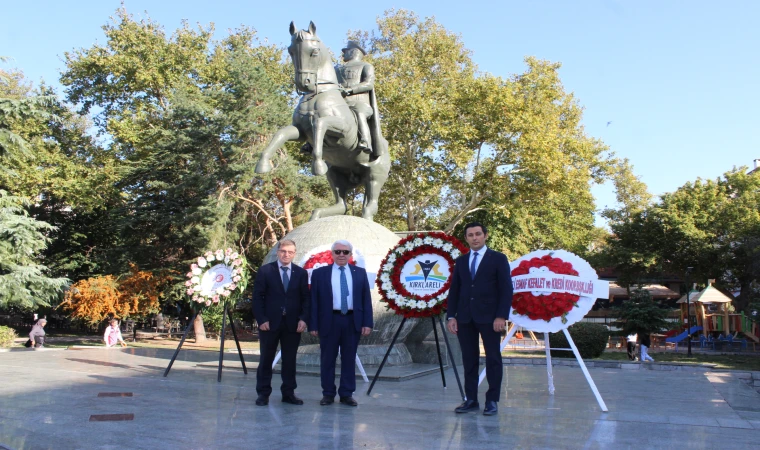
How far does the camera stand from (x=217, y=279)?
8961mm

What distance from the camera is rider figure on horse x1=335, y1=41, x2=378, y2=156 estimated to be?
36.7ft

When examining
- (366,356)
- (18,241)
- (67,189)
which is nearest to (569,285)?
(366,356)

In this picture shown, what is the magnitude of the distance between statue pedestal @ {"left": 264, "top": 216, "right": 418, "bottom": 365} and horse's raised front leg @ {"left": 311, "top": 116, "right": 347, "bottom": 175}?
0.96m

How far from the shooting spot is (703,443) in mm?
4816

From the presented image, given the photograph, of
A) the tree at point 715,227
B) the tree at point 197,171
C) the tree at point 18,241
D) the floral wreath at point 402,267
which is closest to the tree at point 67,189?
the tree at point 197,171

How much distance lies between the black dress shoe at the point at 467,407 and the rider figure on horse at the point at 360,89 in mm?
6060

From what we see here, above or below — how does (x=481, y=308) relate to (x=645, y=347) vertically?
above

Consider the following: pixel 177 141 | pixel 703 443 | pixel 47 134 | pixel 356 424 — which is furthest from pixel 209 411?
pixel 47 134

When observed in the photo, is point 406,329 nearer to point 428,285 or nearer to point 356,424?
point 428,285

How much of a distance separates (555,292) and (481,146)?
2304 cm

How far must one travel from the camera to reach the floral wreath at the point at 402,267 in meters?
7.74

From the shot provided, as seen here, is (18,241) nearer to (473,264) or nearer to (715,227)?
(473,264)

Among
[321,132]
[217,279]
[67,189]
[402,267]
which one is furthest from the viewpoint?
[67,189]

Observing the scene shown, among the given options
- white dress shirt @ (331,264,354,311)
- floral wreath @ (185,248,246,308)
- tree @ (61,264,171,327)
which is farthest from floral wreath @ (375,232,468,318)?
tree @ (61,264,171,327)
